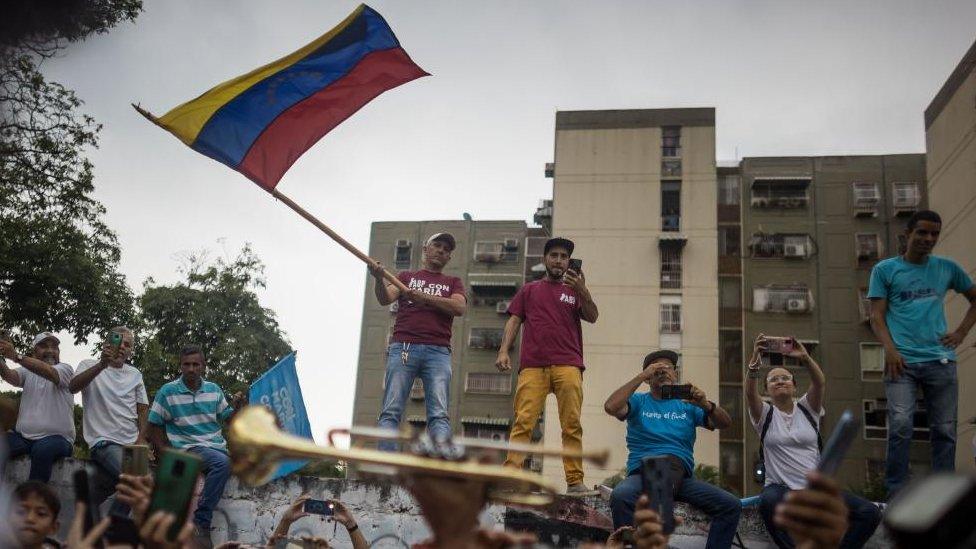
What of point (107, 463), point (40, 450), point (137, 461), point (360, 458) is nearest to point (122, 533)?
point (137, 461)

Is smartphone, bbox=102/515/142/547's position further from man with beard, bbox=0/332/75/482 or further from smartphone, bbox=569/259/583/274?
man with beard, bbox=0/332/75/482

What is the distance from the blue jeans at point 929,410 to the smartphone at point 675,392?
1.46 meters

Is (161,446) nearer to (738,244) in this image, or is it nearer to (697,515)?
(697,515)

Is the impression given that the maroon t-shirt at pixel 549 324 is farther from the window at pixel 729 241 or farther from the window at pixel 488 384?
the window at pixel 488 384

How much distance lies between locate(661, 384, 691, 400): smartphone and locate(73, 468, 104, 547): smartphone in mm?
4325

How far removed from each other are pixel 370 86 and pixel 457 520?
647 centimetres

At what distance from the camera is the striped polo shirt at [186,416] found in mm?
7492

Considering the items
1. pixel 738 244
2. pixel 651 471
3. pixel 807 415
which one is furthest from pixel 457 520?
pixel 738 244

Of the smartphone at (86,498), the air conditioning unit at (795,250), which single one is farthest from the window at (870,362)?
the smartphone at (86,498)

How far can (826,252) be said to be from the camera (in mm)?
37906

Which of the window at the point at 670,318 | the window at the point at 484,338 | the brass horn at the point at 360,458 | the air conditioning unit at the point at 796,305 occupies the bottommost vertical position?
the brass horn at the point at 360,458

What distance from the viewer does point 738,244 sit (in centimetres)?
3838

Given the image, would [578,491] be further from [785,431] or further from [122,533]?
[122,533]

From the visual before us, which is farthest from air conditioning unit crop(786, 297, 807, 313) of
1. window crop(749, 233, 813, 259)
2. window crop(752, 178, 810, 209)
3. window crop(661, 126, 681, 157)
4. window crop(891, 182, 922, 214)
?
window crop(661, 126, 681, 157)
